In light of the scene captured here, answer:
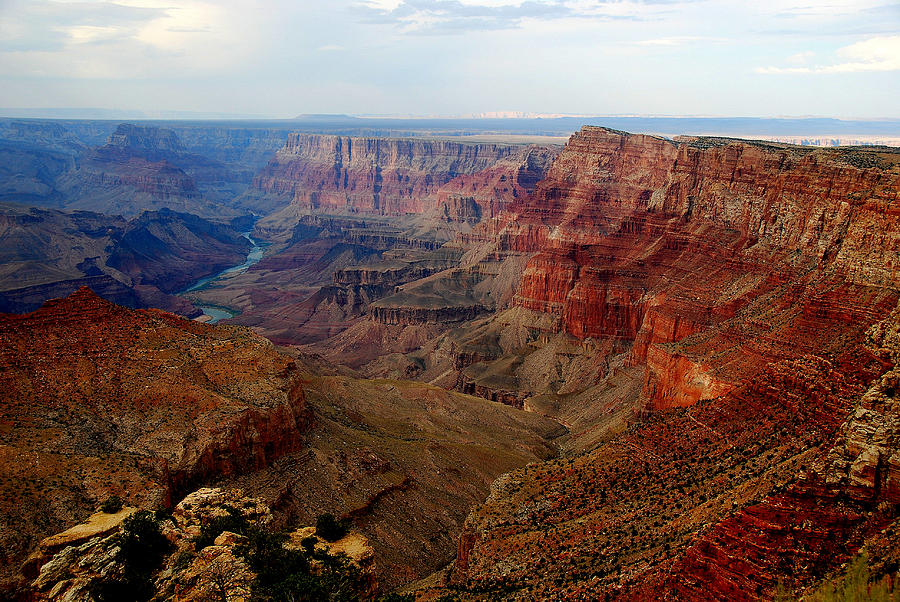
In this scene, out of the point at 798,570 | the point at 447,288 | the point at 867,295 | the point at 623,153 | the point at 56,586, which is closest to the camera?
the point at 798,570

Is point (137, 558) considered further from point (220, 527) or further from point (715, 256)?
point (715, 256)

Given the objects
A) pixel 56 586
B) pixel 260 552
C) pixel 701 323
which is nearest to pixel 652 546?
pixel 260 552

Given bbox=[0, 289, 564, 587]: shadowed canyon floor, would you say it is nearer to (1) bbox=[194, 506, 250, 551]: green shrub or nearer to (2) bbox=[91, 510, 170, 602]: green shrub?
(2) bbox=[91, 510, 170, 602]: green shrub

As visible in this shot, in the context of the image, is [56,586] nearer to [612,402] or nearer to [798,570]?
[798,570]

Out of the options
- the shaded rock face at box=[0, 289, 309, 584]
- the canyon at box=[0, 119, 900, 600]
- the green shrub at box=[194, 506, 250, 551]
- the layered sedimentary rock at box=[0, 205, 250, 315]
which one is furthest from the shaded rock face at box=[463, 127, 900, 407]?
the layered sedimentary rock at box=[0, 205, 250, 315]

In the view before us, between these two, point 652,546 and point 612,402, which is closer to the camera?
point 652,546

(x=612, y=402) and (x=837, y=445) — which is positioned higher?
(x=837, y=445)

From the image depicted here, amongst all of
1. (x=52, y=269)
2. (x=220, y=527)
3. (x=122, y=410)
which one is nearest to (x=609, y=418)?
(x=122, y=410)
